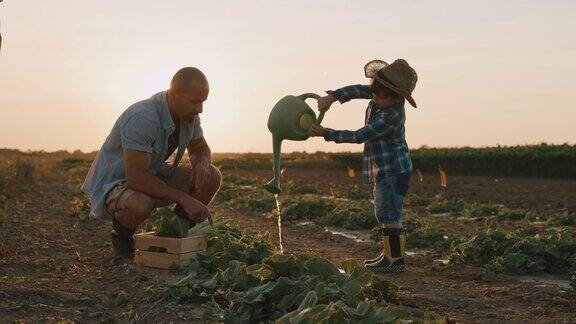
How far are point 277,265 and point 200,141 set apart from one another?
7.82 feet

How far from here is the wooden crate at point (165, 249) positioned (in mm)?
5078

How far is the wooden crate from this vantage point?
16.7 ft

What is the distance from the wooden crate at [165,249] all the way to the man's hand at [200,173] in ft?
1.99

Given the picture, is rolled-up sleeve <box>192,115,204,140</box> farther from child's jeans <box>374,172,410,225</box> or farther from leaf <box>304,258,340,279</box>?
leaf <box>304,258,340,279</box>

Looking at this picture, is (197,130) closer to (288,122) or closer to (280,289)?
(288,122)

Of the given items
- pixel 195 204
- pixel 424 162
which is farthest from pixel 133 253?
pixel 424 162

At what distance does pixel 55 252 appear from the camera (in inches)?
258

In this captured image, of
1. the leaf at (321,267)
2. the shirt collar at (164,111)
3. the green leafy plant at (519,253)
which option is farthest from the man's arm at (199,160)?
the green leafy plant at (519,253)

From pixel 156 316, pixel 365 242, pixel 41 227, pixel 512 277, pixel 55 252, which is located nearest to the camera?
pixel 156 316

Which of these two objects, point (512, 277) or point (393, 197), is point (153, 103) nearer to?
point (393, 197)

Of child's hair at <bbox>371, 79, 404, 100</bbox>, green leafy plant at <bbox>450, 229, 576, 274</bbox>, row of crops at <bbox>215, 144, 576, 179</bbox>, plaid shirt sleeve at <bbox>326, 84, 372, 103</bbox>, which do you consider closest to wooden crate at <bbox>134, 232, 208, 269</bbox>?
plaid shirt sleeve at <bbox>326, 84, 372, 103</bbox>

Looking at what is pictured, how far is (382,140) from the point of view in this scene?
5.59 meters

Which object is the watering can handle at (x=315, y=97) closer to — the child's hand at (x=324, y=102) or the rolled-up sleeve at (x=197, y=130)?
the child's hand at (x=324, y=102)

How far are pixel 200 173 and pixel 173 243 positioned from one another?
2.76 feet
